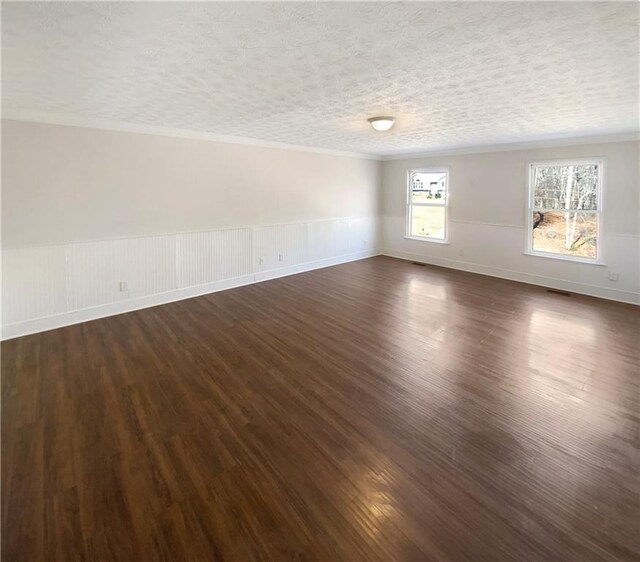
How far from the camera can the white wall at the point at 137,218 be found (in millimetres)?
3805

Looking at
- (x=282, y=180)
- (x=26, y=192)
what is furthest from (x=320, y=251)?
(x=26, y=192)

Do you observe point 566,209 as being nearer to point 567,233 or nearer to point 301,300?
point 567,233

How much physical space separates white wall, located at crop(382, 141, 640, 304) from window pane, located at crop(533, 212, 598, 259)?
18 cm

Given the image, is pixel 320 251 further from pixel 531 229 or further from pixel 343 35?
pixel 343 35

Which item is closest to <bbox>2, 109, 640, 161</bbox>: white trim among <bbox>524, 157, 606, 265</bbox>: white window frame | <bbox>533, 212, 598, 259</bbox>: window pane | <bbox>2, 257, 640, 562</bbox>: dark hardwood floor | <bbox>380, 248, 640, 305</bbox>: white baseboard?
<bbox>524, 157, 606, 265</bbox>: white window frame

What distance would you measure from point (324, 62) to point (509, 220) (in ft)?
16.9

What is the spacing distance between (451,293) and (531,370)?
8.06ft

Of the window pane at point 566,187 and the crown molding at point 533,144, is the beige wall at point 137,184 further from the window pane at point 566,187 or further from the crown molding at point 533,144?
the window pane at point 566,187

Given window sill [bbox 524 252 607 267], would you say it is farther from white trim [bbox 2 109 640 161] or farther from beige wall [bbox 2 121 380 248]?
beige wall [bbox 2 121 380 248]

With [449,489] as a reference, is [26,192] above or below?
above

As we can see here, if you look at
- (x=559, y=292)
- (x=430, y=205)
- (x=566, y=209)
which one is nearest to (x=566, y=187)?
(x=566, y=209)

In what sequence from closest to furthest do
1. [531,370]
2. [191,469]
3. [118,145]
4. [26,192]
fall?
[191,469] → [531,370] → [26,192] → [118,145]

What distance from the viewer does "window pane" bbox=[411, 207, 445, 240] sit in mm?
7402

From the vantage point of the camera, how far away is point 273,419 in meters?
2.40
